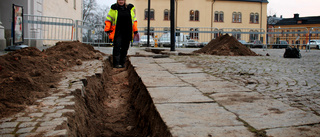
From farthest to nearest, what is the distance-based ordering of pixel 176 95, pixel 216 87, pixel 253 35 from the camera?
1. pixel 253 35
2. pixel 216 87
3. pixel 176 95

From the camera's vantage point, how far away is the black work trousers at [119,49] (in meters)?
6.88

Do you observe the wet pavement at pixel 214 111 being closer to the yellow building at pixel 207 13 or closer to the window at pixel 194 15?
the yellow building at pixel 207 13

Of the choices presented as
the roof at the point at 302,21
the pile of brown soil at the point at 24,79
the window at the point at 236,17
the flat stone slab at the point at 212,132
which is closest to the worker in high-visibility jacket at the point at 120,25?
the pile of brown soil at the point at 24,79

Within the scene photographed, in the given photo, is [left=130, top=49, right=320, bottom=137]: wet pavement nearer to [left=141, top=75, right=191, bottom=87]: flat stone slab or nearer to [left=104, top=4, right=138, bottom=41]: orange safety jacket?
[left=141, top=75, right=191, bottom=87]: flat stone slab

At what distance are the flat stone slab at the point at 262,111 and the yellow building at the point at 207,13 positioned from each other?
44276mm

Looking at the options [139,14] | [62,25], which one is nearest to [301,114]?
[62,25]

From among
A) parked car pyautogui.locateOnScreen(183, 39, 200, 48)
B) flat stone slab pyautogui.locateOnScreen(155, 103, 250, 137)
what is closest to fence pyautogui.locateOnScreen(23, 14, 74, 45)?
flat stone slab pyautogui.locateOnScreen(155, 103, 250, 137)

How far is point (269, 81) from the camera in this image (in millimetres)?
4484

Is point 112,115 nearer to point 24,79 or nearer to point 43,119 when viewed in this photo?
point 24,79

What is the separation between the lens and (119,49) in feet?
23.0

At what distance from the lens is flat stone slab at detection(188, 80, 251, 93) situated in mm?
3535

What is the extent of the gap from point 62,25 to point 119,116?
27.1ft

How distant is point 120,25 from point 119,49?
60 centimetres

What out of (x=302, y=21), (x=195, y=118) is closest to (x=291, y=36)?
(x=195, y=118)
